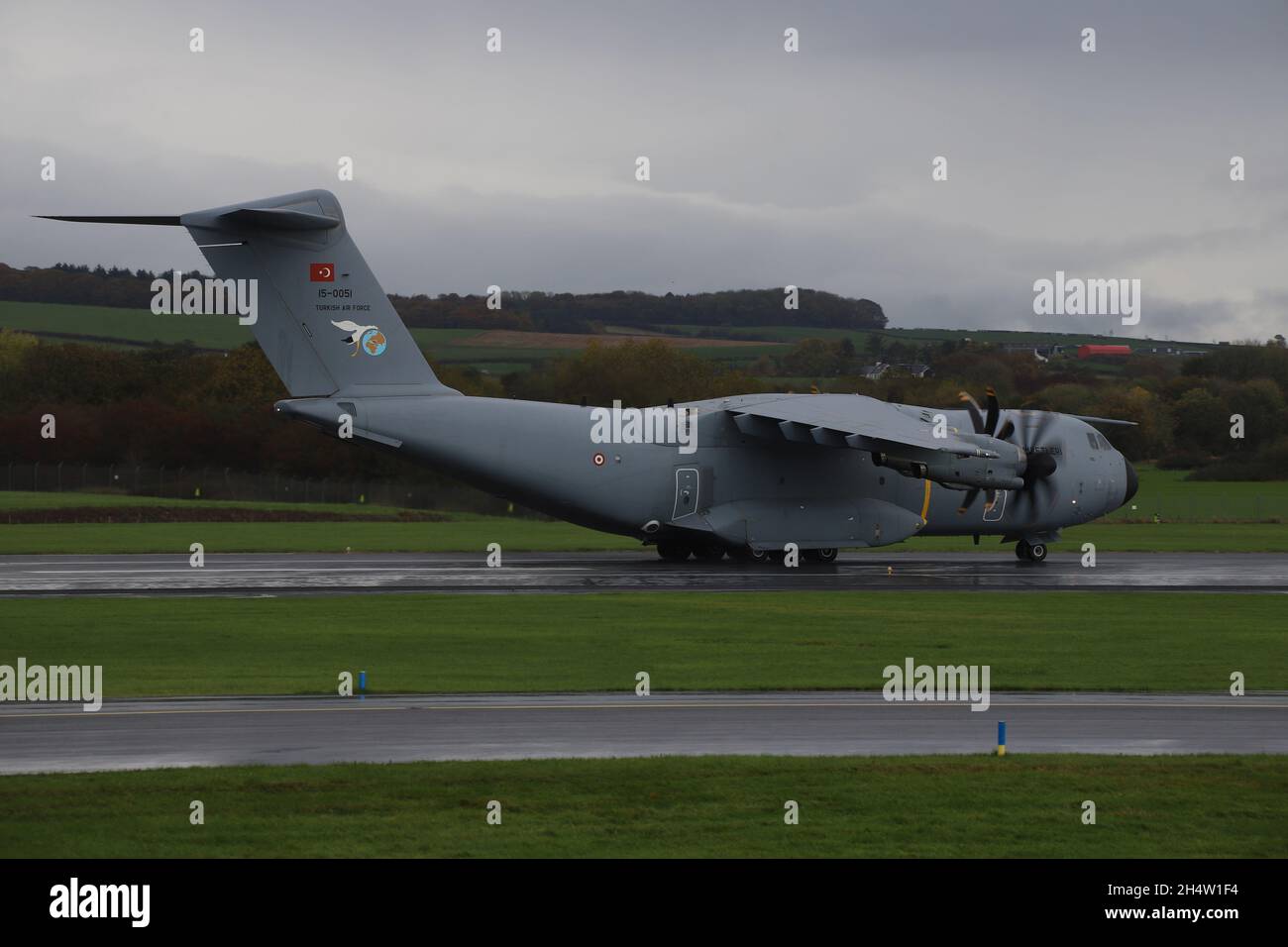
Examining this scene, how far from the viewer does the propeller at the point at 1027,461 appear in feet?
134

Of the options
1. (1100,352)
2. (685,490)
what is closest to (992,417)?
(685,490)

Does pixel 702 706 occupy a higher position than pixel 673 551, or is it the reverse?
pixel 673 551

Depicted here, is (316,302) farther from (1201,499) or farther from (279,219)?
(1201,499)

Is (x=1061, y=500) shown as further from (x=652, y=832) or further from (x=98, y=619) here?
(x=652, y=832)

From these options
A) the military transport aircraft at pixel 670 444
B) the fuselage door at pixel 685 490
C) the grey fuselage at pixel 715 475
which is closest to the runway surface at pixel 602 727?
the military transport aircraft at pixel 670 444

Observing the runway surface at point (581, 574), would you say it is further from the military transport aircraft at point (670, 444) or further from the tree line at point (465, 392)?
the tree line at point (465, 392)

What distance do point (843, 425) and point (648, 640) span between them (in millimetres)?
14657

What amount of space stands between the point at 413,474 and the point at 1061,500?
1402 inches

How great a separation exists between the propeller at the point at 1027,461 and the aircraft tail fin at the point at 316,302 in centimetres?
1626

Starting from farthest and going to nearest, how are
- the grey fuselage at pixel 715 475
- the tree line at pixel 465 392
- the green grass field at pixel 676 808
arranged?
the tree line at pixel 465 392, the grey fuselage at pixel 715 475, the green grass field at pixel 676 808

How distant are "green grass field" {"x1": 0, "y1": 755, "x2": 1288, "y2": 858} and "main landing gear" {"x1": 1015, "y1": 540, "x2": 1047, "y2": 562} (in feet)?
93.6

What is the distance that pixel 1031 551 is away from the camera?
43.0m

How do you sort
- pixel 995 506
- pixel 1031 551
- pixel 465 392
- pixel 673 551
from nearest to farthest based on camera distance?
pixel 673 551, pixel 995 506, pixel 1031 551, pixel 465 392
